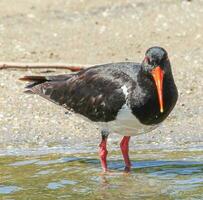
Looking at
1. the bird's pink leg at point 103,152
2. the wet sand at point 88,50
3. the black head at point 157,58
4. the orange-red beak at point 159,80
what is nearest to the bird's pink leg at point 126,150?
the bird's pink leg at point 103,152

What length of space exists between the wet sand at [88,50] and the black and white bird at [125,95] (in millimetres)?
810

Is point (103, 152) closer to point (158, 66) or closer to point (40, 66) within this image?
point (158, 66)

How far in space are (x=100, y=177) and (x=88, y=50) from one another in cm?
497

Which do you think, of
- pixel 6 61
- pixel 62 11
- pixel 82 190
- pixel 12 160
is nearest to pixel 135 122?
pixel 82 190

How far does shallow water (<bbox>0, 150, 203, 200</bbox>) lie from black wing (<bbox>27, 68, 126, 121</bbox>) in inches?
22.9

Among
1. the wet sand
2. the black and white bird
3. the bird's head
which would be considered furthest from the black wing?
the wet sand

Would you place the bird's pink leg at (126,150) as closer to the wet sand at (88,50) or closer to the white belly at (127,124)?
the white belly at (127,124)

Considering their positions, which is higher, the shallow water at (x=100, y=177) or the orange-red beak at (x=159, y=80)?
the orange-red beak at (x=159, y=80)

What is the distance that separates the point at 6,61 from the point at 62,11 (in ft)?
10.2

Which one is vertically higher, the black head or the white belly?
the black head

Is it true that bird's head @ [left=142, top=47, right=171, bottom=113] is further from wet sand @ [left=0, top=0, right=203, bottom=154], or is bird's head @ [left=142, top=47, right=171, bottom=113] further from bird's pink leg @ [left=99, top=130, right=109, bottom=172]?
wet sand @ [left=0, top=0, right=203, bottom=154]

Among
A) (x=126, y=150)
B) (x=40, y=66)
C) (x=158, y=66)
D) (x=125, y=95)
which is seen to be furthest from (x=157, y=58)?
(x=40, y=66)

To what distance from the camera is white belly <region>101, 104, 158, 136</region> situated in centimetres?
820

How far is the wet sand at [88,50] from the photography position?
9891 millimetres
